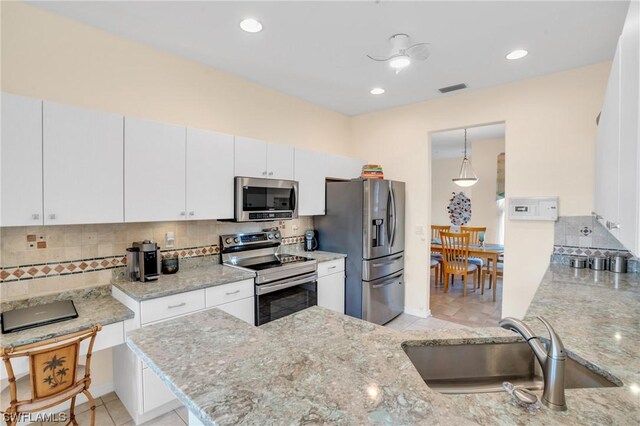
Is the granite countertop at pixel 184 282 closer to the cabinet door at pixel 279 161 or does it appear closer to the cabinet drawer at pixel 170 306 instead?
the cabinet drawer at pixel 170 306

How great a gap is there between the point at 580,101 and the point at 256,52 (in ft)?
10.0

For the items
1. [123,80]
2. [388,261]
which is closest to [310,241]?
[388,261]

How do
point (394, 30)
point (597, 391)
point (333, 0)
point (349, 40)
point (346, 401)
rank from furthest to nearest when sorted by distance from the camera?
point (349, 40) → point (394, 30) → point (333, 0) → point (597, 391) → point (346, 401)

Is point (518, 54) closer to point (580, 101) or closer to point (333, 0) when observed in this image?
point (580, 101)

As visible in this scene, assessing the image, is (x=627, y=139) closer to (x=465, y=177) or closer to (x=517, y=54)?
(x=517, y=54)

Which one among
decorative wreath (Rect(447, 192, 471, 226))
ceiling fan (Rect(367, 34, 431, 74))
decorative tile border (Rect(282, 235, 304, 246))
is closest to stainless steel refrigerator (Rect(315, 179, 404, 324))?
decorative tile border (Rect(282, 235, 304, 246))

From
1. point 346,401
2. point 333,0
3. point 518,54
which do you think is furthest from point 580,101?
point 346,401

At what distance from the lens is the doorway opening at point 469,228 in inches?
179

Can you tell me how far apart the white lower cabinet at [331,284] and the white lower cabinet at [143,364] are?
115 cm

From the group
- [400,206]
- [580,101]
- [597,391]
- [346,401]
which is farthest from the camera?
[400,206]

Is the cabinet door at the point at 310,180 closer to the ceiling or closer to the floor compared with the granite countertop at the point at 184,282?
closer to the ceiling

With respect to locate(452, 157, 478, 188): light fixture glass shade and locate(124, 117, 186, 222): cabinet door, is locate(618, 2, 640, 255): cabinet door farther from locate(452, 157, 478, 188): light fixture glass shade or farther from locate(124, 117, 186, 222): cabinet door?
locate(452, 157, 478, 188): light fixture glass shade

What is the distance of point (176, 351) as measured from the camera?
1.04 metres

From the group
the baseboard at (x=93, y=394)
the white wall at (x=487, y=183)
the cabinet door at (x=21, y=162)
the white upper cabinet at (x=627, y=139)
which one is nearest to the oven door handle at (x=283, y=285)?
the baseboard at (x=93, y=394)
